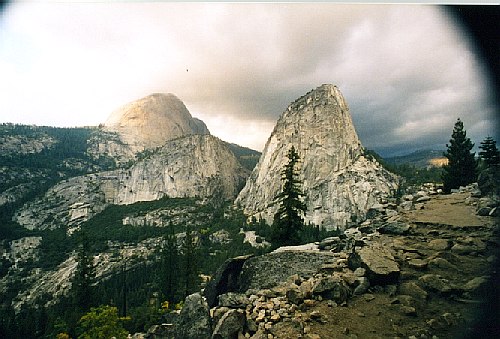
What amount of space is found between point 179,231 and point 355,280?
220ft

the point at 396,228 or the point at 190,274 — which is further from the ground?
the point at 396,228

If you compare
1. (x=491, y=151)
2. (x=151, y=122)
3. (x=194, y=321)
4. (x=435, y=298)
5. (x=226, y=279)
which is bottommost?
(x=226, y=279)

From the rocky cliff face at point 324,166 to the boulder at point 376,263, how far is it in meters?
54.4

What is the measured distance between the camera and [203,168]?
87375 mm

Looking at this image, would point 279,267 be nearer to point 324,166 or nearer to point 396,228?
point 396,228

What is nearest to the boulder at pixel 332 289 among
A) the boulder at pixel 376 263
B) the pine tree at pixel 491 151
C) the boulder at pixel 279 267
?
the boulder at pixel 376 263

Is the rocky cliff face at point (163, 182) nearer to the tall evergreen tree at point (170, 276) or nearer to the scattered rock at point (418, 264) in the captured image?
the tall evergreen tree at point (170, 276)

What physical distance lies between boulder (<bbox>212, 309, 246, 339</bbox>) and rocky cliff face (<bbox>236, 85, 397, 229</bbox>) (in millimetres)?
55483

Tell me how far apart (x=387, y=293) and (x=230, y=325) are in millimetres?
1791

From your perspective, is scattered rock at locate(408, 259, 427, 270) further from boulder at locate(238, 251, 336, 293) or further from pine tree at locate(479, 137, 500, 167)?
pine tree at locate(479, 137, 500, 167)

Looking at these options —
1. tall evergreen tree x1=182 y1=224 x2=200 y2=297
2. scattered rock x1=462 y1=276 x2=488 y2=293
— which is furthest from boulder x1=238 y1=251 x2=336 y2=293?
tall evergreen tree x1=182 y1=224 x2=200 y2=297

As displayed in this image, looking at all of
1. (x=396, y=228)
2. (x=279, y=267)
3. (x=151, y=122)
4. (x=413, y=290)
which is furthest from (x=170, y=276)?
(x=151, y=122)

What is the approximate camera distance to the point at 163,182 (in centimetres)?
8806

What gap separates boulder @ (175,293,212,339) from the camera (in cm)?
333
